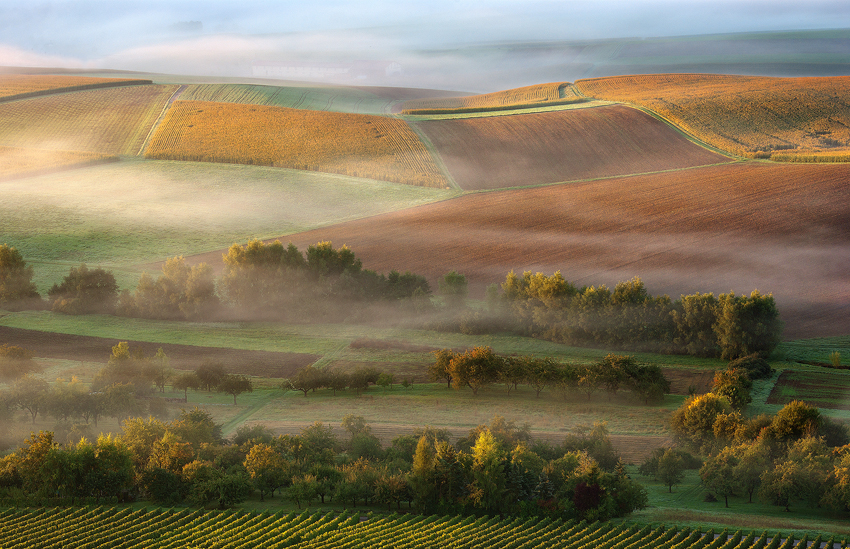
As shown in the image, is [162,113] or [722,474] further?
[162,113]

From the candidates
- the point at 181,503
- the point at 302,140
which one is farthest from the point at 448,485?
the point at 302,140

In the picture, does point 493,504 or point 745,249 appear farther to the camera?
point 745,249

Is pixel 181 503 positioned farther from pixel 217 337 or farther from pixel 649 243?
pixel 649 243

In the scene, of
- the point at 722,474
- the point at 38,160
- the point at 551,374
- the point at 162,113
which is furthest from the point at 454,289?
the point at 162,113

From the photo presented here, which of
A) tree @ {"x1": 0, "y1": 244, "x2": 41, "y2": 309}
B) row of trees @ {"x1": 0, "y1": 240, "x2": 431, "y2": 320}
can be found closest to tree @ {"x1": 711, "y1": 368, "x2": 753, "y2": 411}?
row of trees @ {"x1": 0, "y1": 240, "x2": 431, "y2": 320}

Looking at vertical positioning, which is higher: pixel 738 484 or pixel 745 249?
pixel 745 249

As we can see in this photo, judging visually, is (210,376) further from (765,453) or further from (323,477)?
(765,453)
